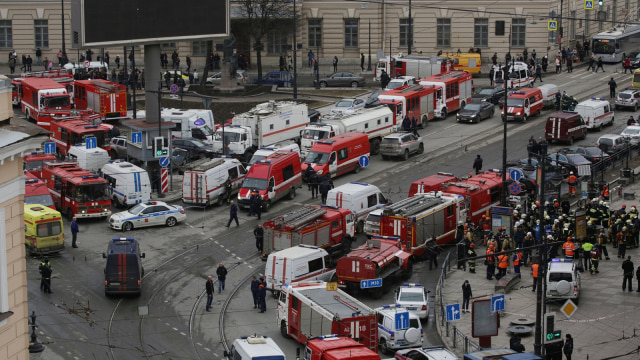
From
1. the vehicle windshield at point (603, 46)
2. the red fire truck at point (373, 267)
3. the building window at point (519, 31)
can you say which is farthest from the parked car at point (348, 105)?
the vehicle windshield at point (603, 46)

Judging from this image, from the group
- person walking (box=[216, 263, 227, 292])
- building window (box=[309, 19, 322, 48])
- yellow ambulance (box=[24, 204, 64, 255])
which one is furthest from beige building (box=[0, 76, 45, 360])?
building window (box=[309, 19, 322, 48])

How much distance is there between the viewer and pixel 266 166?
171 feet

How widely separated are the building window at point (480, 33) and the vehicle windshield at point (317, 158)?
36.3m

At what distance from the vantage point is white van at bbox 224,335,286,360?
3059 cm

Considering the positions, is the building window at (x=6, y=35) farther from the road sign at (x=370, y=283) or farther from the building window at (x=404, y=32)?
the road sign at (x=370, y=283)

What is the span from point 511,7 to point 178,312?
56.2 metres

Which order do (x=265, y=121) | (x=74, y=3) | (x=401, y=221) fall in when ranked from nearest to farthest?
(x=401, y=221), (x=74, y=3), (x=265, y=121)

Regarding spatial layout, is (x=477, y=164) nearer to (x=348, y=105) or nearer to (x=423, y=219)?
(x=423, y=219)

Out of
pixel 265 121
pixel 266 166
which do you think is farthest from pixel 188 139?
pixel 266 166

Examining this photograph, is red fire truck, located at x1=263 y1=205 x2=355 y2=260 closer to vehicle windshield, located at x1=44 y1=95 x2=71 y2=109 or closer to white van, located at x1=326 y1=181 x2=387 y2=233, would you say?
white van, located at x1=326 y1=181 x2=387 y2=233

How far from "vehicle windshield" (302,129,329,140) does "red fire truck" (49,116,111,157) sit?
37.1 feet

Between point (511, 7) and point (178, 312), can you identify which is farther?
point (511, 7)

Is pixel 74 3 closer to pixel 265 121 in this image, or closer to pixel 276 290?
pixel 265 121

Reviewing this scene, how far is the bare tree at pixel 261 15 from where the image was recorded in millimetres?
79438
